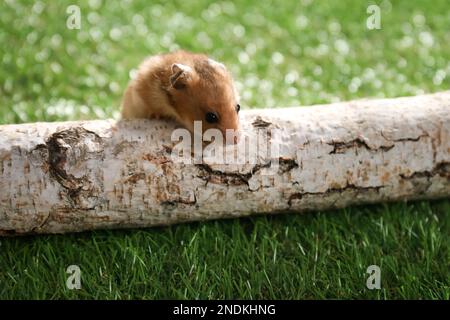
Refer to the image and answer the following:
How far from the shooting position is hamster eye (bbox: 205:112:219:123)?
3.93 metres

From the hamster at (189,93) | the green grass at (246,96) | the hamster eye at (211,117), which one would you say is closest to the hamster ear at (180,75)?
the hamster at (189,93)

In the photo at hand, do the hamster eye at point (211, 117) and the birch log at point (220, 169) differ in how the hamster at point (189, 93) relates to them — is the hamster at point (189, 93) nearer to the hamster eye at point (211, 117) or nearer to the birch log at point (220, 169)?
the hamster eye at point (211, 117)

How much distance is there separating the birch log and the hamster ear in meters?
0.30

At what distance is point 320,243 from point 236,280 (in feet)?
2.22

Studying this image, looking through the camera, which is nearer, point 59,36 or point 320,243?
point 320,243

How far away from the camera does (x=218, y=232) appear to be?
4086mm

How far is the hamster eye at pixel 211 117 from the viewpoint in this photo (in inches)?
155

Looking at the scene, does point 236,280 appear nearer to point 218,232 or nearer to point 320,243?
point 218,232

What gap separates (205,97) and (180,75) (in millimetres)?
222

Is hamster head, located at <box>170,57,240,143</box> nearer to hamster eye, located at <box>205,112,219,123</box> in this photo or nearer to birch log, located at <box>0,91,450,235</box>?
hamster eye, located at <box>205,112,219,123</box>

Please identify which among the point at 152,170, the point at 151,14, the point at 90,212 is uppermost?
the point at 151,14

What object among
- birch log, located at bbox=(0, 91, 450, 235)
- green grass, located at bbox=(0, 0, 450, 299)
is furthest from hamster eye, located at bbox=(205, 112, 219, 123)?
green grass, located at bbox=(0, 0, 450, 299)

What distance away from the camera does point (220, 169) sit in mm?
3906
